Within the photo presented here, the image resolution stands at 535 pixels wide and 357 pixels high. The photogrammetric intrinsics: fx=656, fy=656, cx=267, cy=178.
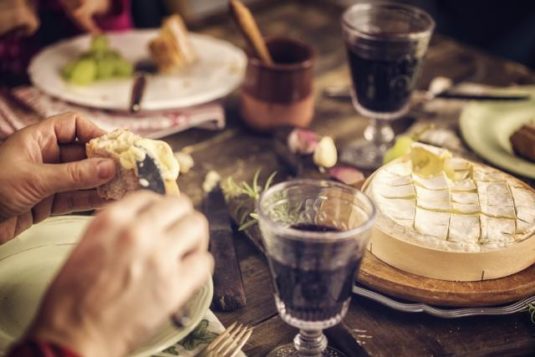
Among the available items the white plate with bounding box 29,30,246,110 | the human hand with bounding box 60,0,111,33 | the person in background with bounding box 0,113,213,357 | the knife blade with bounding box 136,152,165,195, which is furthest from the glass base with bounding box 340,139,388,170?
the human hand with bounding box 60,0,111,33

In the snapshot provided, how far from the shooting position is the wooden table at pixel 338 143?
136cm

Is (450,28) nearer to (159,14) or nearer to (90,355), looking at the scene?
(159,14)

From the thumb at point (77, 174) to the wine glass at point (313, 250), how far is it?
32cm

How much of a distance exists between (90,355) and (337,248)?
0.45 metres

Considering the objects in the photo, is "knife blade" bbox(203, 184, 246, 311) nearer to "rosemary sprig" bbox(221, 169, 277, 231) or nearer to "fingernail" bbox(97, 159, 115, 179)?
"rosemary sprig" bbox(221, 169, 277, 231)

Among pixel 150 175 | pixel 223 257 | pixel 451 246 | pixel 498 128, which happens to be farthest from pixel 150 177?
pixel 498 128

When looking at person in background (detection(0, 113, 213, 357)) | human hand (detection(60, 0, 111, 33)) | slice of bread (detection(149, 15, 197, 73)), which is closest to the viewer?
person in background (detection(0, 113, 213, 357))

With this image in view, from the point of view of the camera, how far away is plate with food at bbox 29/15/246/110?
7.01 feet

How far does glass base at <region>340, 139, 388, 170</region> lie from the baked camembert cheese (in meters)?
0.29

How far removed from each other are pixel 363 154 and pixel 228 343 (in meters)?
0.90

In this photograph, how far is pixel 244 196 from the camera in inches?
69.3

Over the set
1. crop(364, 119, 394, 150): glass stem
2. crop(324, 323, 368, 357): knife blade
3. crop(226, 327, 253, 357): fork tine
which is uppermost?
crop(226, 327, 253, 357): fork tine

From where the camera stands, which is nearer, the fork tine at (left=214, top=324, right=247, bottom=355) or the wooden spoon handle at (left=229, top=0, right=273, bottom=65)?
the fork tine at (left=214, top=324, right=247, bottom=355)

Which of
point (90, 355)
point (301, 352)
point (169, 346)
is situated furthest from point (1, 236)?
point (301, 352)
